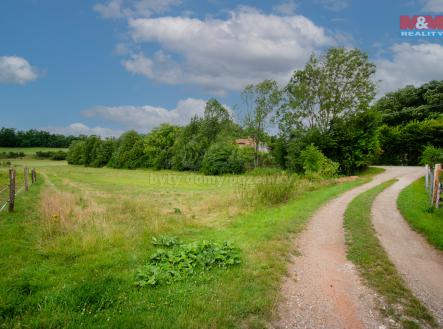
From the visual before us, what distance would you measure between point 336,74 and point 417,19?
54.1ft

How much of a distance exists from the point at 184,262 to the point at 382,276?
379 cm

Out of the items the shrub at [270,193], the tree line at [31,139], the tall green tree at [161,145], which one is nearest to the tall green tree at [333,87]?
the shrub at [270,193]

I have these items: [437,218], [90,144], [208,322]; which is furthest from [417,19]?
[90,144]

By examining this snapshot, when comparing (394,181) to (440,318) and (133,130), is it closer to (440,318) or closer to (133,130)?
(440,318)

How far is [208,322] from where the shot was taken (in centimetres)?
350

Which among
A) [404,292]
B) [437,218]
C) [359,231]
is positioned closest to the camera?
[404,292]

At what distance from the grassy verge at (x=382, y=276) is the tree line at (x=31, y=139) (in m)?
98.1

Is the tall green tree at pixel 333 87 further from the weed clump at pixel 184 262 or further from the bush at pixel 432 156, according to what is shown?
the weed clump at pixel 184 262

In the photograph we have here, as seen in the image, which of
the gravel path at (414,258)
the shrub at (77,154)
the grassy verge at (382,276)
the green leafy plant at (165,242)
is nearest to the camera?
the grassy verge at (382,276)

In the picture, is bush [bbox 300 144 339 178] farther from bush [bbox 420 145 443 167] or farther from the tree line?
the tree line

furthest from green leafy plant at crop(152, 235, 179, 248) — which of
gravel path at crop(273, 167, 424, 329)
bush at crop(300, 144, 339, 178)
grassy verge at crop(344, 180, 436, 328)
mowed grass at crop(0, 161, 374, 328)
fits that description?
bush at crop(300, 144, 339, 178)

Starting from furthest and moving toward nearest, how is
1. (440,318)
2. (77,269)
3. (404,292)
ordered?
(77,269)
(404,292)
(440,318)

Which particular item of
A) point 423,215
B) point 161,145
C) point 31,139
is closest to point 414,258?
point 423,215

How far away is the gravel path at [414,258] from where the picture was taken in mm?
4379
